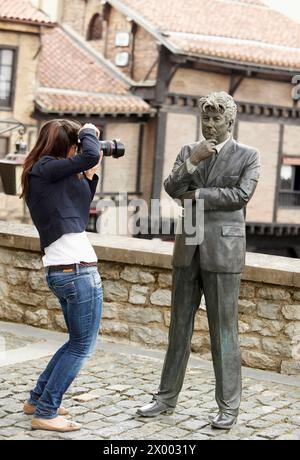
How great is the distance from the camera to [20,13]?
22.1 metres

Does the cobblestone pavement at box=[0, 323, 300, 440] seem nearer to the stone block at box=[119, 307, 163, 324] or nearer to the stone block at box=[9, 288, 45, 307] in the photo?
the stone block at box=[119, 307, 163, 324]

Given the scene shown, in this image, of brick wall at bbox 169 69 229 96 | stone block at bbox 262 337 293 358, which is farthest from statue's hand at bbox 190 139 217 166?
brick wall at bbox 169 69 229 96

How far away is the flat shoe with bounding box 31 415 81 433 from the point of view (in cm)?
477

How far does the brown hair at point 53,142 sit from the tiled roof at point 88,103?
58.1 ft

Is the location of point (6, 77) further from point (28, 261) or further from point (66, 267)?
point (66, 267)

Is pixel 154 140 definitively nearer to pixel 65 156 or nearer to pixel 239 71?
pixel 239 71

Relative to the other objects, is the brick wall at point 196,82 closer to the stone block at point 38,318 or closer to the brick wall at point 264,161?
the brick wall at point 264,161

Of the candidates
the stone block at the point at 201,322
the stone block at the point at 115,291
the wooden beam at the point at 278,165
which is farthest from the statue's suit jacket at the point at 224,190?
the wooden beam at the point at 278,165

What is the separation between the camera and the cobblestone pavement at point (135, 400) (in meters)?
4.88

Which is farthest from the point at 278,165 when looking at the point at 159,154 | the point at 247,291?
the point at 247,291

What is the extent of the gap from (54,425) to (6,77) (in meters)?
19.0

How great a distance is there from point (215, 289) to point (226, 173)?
0.66 meters

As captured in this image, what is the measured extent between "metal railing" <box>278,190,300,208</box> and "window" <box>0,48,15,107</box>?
8820mm

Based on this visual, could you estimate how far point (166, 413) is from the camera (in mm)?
5227
